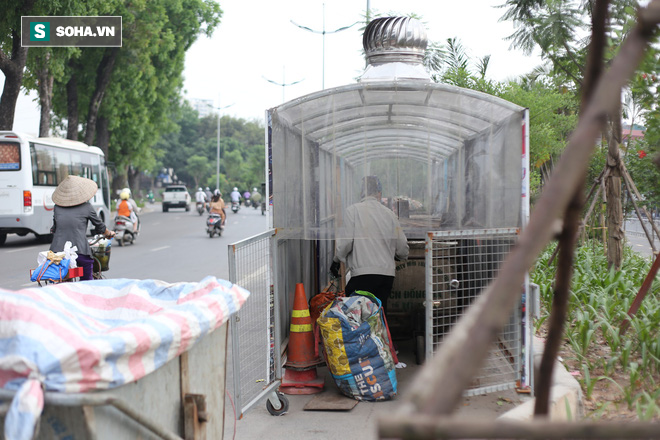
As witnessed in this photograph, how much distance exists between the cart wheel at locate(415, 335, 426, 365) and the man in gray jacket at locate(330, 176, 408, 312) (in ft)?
2.02

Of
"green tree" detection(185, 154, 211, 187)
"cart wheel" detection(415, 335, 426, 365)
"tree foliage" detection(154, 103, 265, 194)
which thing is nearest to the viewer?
"cart wheel" detection(415, 335, 426, 365)

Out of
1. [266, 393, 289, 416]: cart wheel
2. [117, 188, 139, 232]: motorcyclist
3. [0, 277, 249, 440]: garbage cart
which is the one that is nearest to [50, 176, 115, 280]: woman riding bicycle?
[266, 393, 289, 416]: cart wheel

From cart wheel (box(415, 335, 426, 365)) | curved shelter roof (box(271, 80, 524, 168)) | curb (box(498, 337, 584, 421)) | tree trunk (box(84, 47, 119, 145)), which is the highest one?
tree trunk (box(84, 47, 119, 145))

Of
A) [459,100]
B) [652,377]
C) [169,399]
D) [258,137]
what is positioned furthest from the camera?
[258,137]

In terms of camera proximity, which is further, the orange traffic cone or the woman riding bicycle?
the woman riding bicycle

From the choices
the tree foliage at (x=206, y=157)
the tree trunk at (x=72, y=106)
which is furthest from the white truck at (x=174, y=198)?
the tree foliage at (x=206, y=157)

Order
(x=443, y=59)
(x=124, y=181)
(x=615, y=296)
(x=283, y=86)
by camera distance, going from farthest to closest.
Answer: (x=283, y=86), (x=124, y=181), (x=443, y=59), (x=615, y=296)

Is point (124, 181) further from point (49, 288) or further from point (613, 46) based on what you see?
point (49, 288)

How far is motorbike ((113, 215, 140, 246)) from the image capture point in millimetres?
19266

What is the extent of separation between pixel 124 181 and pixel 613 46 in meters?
37.3

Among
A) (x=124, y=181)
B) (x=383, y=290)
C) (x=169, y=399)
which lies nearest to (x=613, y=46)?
(x=383, y=290)

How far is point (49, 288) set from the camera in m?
3.26

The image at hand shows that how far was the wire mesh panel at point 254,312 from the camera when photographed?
4874mm

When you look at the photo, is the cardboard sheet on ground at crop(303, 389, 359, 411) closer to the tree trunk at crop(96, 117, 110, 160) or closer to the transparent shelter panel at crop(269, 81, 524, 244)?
the transparent shelter panel at crop(269, 81, 524, 244)
